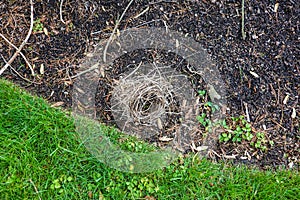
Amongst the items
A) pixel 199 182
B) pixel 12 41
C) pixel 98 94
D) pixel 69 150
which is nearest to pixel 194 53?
pixel 98 94

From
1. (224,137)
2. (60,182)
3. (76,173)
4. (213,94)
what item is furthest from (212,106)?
(60,182)

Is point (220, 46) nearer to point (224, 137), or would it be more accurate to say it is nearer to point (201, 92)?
point (201, 92)

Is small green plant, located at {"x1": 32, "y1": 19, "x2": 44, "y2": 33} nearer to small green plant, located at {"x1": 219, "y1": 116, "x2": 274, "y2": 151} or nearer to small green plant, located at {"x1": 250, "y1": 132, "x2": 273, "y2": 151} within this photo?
small green plant, located at {"x1": 219, "y1": 116, "x2": 274, "y2": 151}

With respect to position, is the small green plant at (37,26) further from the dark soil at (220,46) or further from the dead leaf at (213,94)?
the dead leaf at (213,94)

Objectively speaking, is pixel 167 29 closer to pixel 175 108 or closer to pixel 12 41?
pixel 175 108

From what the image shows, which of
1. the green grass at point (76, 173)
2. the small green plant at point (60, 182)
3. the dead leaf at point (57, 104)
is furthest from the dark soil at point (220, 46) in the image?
the small green plant at point (60, 182)
